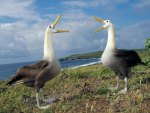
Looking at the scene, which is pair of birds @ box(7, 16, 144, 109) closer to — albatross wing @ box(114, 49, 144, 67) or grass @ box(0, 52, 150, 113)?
albatross wing @ box(114, 49, 144, 67)

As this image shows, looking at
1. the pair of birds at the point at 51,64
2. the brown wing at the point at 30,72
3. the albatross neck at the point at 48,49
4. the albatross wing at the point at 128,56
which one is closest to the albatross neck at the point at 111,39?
the pair of birds at the point at 51,64

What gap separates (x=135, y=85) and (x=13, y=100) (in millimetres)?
3818

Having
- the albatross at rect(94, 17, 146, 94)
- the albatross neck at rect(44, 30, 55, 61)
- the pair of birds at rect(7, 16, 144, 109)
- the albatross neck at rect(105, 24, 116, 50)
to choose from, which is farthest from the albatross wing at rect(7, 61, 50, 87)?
the albatross neck at rect(105, 24, 116, 50)

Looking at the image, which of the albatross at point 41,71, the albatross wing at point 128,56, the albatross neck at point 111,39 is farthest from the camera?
the albatross neck at point 111,39

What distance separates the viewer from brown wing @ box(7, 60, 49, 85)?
10.5m

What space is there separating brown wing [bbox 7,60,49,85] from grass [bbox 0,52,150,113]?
0.68 meters

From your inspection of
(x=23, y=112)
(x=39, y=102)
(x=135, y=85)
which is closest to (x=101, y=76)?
(x=135, y=85)

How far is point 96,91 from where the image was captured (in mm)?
11461

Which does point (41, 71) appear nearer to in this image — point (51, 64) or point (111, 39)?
point (51, 64)

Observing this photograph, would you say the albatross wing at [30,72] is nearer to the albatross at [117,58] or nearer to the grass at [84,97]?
the grass at [84,97]

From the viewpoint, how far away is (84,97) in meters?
10.6

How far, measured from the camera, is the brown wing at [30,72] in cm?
1045

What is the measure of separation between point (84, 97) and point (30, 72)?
165 cm

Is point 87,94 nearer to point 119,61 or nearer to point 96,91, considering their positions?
point 96,91
